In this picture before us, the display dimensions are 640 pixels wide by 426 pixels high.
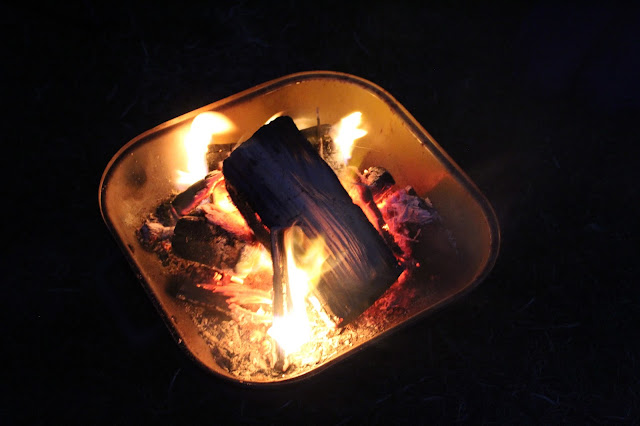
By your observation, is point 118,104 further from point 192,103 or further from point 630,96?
point 630,96

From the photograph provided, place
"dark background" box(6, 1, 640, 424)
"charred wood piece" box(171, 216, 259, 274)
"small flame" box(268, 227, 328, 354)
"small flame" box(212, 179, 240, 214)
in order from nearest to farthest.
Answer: "small flame" box(268, 227, 328, 354), "charred wood piece" box(171, 216, 259, 274), "small flame" box(212, 179, 240, 214), "dark background" box(6, 1, 640, 424)

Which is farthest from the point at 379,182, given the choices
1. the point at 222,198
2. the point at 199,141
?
the point at 199,141

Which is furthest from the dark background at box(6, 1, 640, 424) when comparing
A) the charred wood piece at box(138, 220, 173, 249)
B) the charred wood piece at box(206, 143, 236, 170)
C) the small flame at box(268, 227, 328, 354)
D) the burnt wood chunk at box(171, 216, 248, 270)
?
the charred wood piece at box(206, 143, 236, 170)

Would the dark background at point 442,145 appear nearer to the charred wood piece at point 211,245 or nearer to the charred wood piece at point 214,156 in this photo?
the charred wood piece at point 211,245

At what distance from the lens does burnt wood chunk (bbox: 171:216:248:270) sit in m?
1.77

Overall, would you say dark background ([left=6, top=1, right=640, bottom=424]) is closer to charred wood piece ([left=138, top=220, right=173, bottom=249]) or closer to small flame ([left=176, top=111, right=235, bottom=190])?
charred wood piece ([left=138, top=220, right=173, bottom=249])

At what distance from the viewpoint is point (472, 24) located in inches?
113

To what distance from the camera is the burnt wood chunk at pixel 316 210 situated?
61.7 inches

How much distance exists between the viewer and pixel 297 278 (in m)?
1.60

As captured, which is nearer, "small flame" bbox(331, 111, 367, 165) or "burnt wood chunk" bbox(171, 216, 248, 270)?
"burnt wood chunk" bbox(171, 216, 248, 270)

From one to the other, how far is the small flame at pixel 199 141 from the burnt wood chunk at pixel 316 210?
33 cm

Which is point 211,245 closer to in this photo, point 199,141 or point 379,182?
point 199,141

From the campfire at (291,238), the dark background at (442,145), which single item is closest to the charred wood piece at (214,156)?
the campfire at (291,238)

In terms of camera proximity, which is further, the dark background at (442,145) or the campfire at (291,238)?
the dark background at (442,145)
